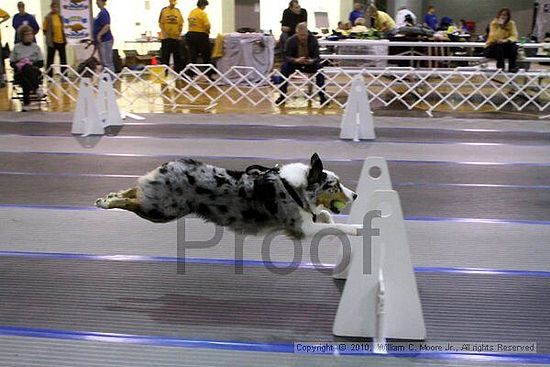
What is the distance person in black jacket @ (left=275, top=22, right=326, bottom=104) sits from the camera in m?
11.8

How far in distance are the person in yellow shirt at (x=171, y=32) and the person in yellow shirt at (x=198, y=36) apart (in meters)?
0.31

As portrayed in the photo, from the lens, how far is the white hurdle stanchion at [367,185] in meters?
3.69

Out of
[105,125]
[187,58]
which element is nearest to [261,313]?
[105,125]

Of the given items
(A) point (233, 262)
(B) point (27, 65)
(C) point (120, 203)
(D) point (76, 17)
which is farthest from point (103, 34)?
(C) point (120, 203)

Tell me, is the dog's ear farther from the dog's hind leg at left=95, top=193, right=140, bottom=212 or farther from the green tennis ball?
the dog's hind leg at left=95, top=193, right=140, bottom=212

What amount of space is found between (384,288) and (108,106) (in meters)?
7.47

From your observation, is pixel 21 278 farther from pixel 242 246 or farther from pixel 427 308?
pixel 427 308

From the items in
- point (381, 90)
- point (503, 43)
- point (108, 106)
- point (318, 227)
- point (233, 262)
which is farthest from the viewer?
point (381, 90)

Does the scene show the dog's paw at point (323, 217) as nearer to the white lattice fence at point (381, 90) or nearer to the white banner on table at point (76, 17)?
the white lattice fence at point (381, 90)

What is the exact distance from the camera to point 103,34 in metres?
13.8

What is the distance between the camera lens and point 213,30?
21938 millimetres

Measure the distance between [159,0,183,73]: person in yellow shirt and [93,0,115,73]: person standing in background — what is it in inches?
48.4

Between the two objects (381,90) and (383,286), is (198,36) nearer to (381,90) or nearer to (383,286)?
(381,90)

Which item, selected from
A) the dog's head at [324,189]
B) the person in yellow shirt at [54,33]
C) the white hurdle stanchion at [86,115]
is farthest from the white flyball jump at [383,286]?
the person in yellow shirt at [54,33]
